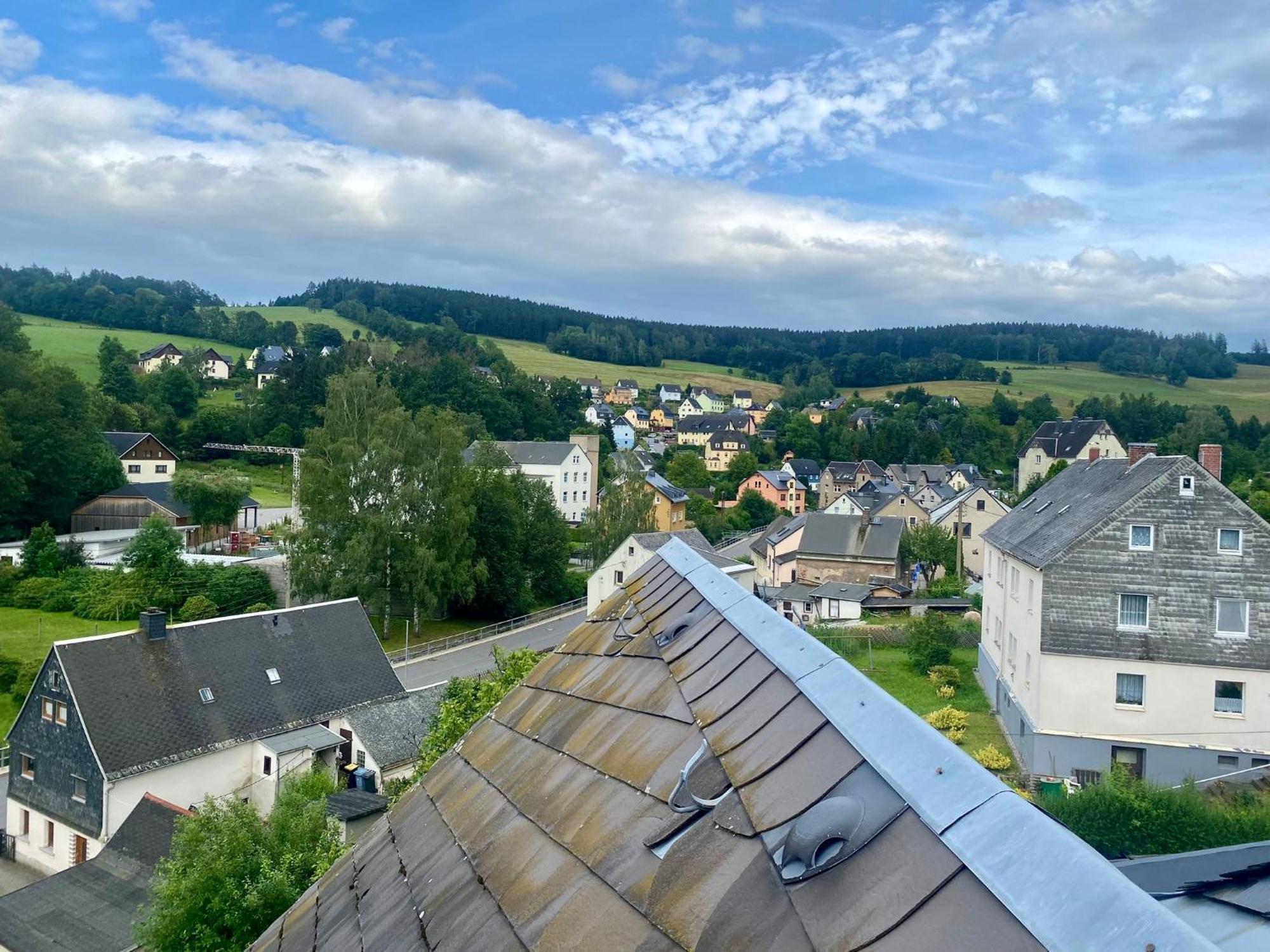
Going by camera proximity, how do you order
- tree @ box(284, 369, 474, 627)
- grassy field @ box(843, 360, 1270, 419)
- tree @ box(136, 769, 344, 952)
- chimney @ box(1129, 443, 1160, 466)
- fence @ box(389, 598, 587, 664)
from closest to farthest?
tree @ box(136, 769, 344, 952) < chimney @ box(1129, 443, 1160, 466) < tree @ box(284, 369, 474, 627) < fence @ box(389, 598, 587, 664) < grassy field @ box(843, 360, 1270, 419)

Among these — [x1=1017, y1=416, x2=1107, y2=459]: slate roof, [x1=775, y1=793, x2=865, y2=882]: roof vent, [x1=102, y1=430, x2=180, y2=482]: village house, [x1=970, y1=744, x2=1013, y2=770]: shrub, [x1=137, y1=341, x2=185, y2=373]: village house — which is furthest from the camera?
[x1=137, y1=341, x2=185, y2=373]: village house

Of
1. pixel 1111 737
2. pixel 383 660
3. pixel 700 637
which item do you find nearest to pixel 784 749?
pixel 700 637

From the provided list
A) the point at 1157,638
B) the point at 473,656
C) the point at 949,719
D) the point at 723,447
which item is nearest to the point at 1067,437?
the point at 723,447

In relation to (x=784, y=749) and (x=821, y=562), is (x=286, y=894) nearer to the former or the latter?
(x=784, y=749)

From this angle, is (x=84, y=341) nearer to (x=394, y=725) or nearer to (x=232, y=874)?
(x=394, y=725)

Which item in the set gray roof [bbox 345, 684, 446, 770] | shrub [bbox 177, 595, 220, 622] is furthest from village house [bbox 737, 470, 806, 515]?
gray roof [bbox 345, 684, 446, 770]

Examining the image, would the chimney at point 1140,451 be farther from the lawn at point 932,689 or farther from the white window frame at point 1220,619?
the lawn at point 932,689

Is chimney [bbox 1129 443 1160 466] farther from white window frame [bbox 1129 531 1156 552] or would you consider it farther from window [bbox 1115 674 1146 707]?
window [bbox 1115 674 1146 707]
